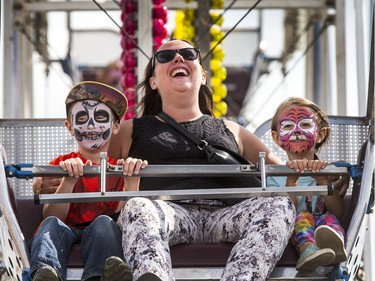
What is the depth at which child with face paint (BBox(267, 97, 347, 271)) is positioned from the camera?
5.64 meters

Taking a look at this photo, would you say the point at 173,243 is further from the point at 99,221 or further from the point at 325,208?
the point at 325,208

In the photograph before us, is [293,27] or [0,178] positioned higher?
[293,27]

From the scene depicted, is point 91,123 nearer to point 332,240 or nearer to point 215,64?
point 332,240

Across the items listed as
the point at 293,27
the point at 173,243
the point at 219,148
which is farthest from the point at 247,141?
the point at 293,27

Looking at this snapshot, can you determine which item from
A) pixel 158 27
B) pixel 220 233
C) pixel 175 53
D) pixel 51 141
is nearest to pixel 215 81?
pixel 158 27

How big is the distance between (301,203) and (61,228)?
1.11 m

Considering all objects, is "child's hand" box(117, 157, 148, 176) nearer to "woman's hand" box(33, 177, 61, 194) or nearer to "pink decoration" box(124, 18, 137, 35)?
"woman's hand" box(33, 177, 61, 194)

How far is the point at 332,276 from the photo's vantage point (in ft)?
18.6

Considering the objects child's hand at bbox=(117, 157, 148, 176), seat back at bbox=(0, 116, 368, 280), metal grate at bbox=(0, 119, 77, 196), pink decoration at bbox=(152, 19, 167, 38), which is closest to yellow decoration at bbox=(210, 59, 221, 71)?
pink decoration at bbox=(152, 19, 167, 38)

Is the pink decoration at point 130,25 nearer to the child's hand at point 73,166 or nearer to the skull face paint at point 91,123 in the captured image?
the skull face paint at point 91,123

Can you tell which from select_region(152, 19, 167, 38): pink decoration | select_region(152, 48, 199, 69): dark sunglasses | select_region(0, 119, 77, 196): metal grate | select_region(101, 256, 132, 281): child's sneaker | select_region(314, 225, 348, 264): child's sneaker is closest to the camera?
select_region(101, 256, 132, 281): child's sneaker

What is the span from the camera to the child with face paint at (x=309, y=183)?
18.5 ft

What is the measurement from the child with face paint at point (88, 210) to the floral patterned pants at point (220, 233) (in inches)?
4.0

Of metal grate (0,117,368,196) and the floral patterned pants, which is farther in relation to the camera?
metal grate (0,117,368,196)
